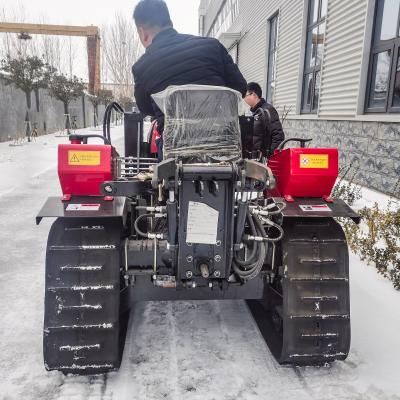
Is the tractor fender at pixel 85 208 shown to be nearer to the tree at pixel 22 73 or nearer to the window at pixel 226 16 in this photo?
the tree at pixel 22 73

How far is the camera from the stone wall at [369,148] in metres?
6.45

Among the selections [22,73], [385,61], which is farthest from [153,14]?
[22,73]

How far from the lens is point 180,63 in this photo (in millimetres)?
2479

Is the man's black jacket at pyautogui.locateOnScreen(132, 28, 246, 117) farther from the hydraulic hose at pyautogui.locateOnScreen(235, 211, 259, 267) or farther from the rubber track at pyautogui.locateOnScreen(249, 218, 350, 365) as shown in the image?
the rubber track at pyautogui.locateOnScreen(249, 218, 350, 365)

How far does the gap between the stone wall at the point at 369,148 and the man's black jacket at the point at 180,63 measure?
12.8ft

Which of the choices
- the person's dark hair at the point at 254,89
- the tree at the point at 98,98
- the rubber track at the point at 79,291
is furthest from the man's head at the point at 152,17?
the tree at the point at 98,98

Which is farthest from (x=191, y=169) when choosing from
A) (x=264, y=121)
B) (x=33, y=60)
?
(x=33, y=60)

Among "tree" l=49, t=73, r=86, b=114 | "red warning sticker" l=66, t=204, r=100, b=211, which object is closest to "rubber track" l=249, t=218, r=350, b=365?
"red warning sticker" l=66, t=204, r=100, b=211

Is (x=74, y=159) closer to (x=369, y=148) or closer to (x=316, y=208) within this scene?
(x=316, y=208)

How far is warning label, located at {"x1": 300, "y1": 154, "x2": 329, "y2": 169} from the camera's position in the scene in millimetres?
2375

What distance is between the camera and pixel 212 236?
2.00 meters

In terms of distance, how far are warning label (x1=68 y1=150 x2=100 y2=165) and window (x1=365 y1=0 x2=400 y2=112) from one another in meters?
5.98

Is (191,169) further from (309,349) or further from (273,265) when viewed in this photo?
(309,349)

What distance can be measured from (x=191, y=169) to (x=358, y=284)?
2838mm
